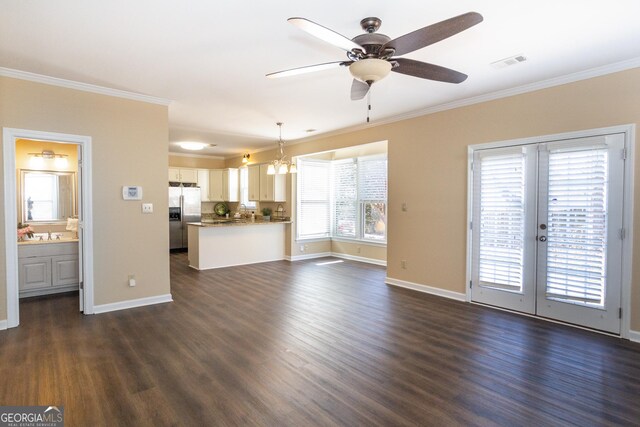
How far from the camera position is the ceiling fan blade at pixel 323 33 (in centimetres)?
185

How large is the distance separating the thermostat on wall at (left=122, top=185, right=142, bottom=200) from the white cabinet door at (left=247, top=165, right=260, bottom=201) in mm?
4202

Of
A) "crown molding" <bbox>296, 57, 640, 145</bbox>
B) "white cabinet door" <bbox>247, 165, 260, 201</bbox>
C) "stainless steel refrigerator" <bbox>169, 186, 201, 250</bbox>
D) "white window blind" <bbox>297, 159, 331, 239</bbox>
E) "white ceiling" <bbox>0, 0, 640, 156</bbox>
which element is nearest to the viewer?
"white ceiling" <bbox>0, 0, 640, 156</bbox>

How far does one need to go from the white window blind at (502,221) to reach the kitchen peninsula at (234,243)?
4465 mm

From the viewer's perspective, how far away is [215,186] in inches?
388

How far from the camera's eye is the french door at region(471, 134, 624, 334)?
3391mm

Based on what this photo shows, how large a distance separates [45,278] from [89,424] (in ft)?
12.2

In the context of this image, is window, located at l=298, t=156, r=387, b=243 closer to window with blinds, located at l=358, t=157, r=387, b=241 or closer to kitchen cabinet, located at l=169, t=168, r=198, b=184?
window with blinds, located at l=358, t=157, r=387, b=241

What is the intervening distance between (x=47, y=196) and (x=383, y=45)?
21.8 feet

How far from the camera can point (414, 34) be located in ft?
6.75

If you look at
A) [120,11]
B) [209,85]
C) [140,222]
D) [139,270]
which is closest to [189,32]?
[120,11]

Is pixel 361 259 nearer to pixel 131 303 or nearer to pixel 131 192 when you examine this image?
pixel 131 303

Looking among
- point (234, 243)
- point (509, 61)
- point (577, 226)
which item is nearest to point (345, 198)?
point (234, 243)

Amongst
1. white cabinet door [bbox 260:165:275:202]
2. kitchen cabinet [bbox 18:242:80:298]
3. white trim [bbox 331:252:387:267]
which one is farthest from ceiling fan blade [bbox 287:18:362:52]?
white cabinet door [bbox 260:165:275:202]

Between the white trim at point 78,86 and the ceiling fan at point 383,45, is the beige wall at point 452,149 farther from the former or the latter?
the white trim at point 78,86
